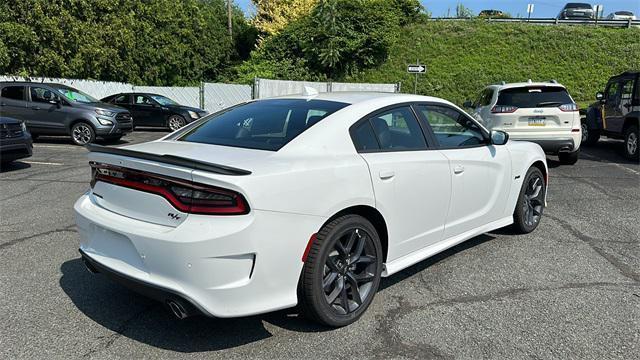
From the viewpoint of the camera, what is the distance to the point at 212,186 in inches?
104

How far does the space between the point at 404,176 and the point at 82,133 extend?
11.6 metres

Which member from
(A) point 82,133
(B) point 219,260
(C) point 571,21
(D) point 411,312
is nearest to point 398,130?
(D) point 411,312

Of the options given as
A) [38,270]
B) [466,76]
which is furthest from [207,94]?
[38,270]

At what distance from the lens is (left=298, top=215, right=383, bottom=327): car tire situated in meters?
2.98

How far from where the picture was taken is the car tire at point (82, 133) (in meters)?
12.7

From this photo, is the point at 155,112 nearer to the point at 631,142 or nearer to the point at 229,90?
the point at 229,90

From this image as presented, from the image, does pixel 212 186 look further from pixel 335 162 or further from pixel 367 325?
pixel 367 325

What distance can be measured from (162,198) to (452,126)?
276 cm

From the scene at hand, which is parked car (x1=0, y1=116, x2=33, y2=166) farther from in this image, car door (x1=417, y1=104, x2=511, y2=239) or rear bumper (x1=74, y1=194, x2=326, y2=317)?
car door (x1=417, y1=104, x2=511, y2=239)

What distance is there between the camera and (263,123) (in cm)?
367

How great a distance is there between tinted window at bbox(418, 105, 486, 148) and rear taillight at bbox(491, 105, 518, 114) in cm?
523

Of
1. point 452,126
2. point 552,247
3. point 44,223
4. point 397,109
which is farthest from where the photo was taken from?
point 44,223

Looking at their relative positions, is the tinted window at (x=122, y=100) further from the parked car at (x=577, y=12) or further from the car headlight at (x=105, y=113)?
the parked car at (x=577, y=12)

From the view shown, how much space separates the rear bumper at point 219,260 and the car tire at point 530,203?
3.07m
